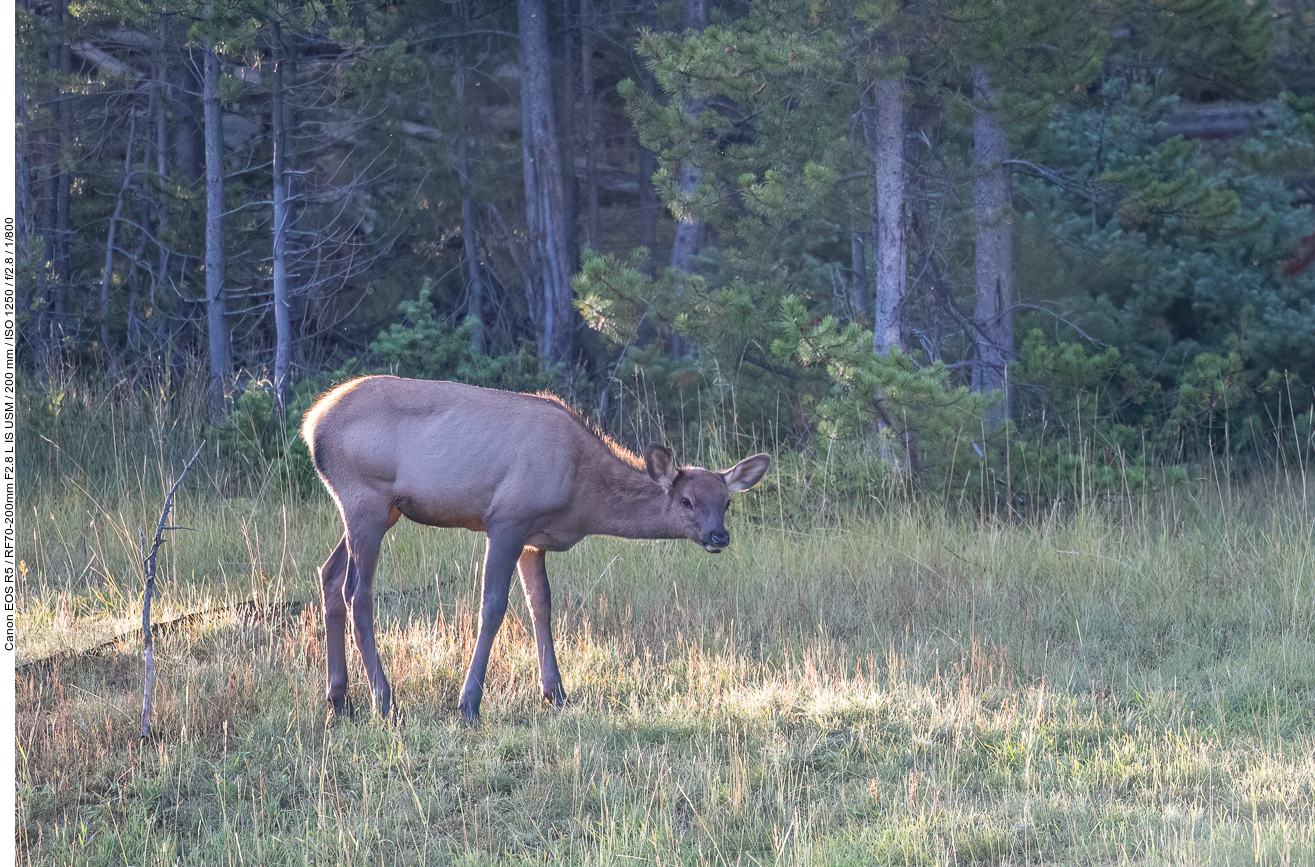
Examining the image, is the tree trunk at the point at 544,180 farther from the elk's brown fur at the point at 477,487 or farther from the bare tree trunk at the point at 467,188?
the elk's brown fur at the point at 477,487

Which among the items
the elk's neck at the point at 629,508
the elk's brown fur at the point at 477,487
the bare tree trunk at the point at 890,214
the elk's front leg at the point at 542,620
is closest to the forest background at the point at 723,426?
the bare tree trunk at the point at 890,214

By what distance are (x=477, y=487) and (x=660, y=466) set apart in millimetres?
919

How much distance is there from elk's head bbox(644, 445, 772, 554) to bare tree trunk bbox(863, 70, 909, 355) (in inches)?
153

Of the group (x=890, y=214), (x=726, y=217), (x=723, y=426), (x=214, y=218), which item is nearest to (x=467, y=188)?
(x=214, y=218)

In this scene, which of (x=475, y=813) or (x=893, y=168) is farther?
(x=893, y=168)

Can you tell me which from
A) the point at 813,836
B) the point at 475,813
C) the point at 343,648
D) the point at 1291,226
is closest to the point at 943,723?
the point at 813,836

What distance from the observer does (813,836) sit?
4637 mm

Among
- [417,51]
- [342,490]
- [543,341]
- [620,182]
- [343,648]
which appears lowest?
[343,648]

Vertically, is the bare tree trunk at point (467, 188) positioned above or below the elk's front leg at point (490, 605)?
above

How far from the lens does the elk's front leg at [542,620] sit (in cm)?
602

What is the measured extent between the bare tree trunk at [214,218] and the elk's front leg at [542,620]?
8.02 m

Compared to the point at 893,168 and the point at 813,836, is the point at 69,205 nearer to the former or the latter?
the point at 893,168

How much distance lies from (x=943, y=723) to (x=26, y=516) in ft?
24.5

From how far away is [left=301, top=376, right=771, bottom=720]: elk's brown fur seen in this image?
5668mm
